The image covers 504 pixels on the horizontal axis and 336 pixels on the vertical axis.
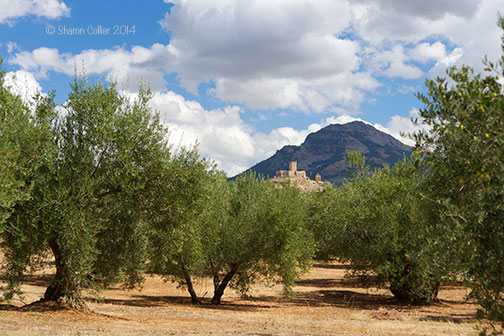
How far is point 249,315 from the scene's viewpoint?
2520 cm

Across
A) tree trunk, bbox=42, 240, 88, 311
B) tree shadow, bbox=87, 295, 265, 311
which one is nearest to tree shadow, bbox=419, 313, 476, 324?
tree shadow, bbox=87, 295, 265, 311

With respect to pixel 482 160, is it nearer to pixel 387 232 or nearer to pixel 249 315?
pixel 249 315

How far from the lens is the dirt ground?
17859 millimetres

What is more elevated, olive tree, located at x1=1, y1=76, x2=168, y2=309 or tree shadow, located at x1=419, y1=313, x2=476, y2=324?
olive tree, located at x1=1, y1=76, x2=168, y2=309

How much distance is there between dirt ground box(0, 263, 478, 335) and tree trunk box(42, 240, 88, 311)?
542mm

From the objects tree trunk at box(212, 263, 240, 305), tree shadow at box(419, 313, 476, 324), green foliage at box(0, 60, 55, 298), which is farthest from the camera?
tree trunk at box(212, 263, 240, 305)

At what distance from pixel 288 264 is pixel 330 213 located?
35.3 ft

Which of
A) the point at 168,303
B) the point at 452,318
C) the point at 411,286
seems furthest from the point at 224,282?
the point at 452,318

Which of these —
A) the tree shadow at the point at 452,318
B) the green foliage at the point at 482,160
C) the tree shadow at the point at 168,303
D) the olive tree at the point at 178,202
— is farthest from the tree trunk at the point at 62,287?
the tree shadow at the point at 452,318

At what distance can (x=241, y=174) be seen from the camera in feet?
142

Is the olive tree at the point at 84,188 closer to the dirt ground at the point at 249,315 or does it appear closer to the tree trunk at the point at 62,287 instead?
the tree trunk at the point at 62,287

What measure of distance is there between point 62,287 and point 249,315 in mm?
10511

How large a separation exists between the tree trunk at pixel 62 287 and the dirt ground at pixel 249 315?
542 millimetres

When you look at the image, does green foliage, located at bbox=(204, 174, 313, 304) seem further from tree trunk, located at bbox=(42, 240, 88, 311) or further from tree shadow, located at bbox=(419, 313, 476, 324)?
tree trunk, located at bbox=(42, 240, 88, 311)
